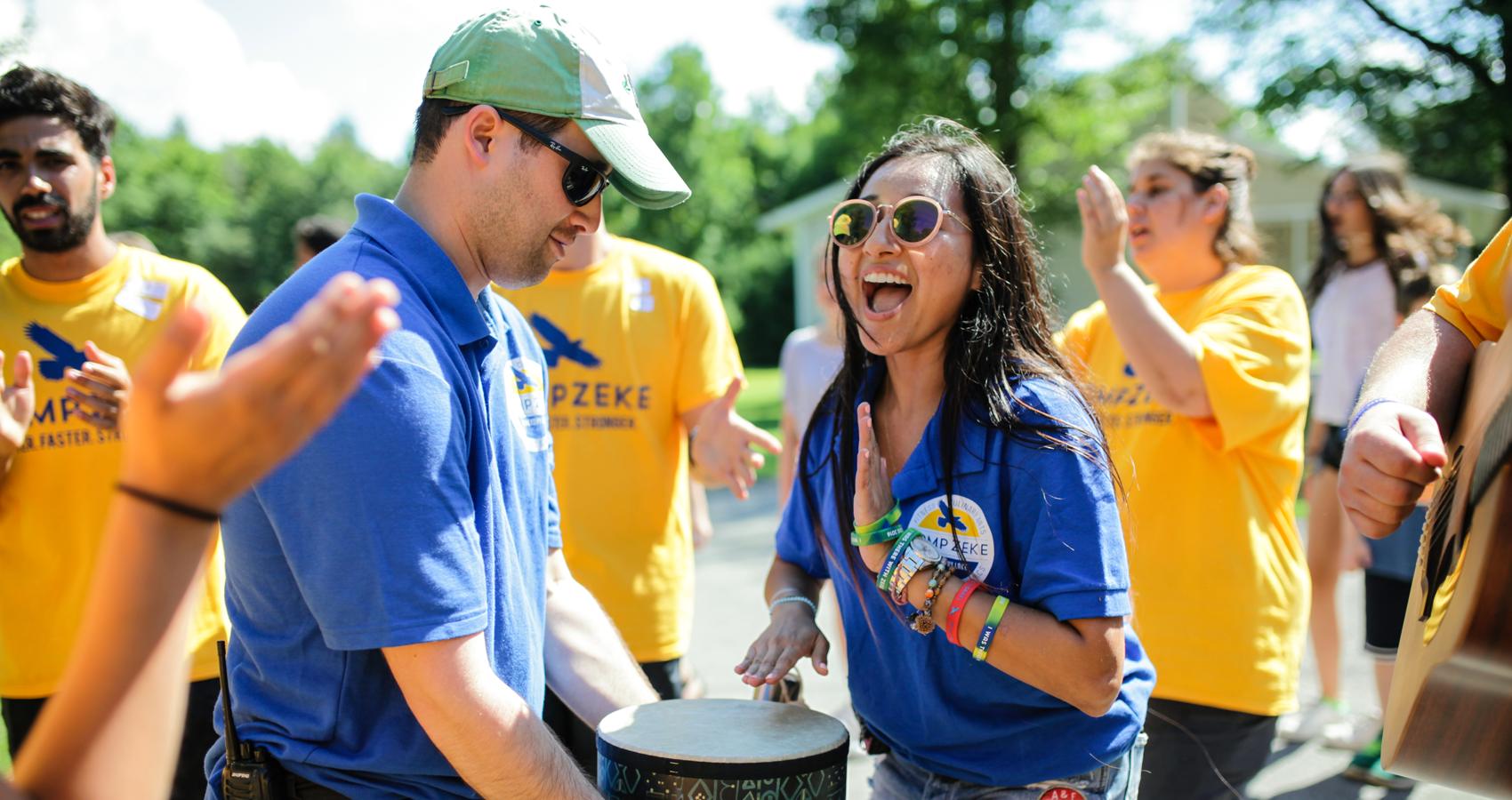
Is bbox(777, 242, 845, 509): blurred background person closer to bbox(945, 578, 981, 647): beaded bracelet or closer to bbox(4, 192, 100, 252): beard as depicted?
bbox(4, 192, 100, 252): beard

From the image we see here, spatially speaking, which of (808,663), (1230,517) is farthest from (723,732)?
(808,663)

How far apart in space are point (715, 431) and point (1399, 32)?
15875 millimetres

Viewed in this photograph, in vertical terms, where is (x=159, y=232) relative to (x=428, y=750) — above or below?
above

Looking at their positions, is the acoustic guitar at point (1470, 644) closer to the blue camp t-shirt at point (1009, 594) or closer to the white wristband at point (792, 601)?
the blue camp t-shirt at point (1009, 594)

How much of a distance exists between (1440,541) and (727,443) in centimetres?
226

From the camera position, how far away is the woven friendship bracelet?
2.96ft

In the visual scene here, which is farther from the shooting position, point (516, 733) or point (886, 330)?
point (886, 330)

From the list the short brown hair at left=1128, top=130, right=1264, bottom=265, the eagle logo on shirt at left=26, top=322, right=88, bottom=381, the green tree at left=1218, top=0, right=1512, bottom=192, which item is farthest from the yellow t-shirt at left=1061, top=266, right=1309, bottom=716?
the green tree at left=1218, top=0, right=1512, bottom=192

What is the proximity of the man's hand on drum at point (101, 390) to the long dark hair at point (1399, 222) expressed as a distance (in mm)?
5266

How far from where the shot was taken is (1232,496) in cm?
288

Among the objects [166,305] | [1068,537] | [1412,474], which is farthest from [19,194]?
[1412,474]

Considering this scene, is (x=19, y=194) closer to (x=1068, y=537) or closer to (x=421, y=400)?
(x=421, y=400)

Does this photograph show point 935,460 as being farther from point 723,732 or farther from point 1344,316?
point 1344,316

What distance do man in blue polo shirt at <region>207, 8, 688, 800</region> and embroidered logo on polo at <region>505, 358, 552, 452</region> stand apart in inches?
1.0
